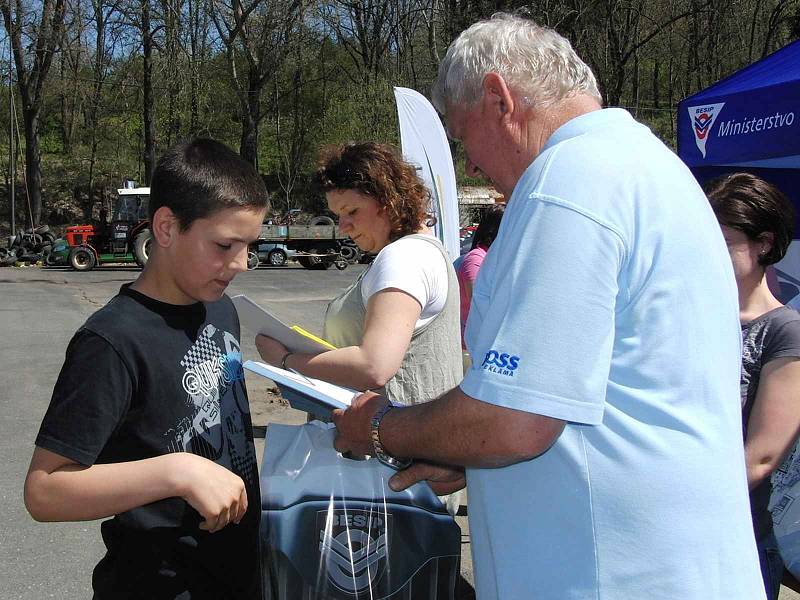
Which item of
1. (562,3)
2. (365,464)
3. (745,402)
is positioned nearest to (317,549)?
(365,464)

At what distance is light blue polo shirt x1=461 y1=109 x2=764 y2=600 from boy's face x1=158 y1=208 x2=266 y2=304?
66 cm

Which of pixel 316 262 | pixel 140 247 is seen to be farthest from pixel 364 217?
pixel 316 262

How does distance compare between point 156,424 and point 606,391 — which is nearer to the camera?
point 606,391

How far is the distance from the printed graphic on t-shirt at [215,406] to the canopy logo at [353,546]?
0.23m

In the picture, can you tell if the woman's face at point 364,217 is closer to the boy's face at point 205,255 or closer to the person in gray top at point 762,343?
the boy's face at point 205,255

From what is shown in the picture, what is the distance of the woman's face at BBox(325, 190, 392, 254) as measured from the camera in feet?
8.08

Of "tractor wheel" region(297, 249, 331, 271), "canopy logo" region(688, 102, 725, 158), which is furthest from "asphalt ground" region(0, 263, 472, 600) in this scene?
"canopy logo" region(688, 102, 725, 158)

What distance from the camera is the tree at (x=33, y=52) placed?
3039 cm

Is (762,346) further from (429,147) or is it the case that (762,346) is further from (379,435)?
(429,147)

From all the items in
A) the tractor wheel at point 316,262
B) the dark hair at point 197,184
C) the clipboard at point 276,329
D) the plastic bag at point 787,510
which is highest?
the dark hair at point 197,184

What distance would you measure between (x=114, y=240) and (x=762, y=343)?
21221mm

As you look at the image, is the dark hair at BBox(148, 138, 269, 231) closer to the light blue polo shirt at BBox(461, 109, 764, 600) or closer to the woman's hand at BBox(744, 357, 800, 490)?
the light blue polo shirt at BBox(461, 109, 764, 600)

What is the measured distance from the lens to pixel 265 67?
31.4m

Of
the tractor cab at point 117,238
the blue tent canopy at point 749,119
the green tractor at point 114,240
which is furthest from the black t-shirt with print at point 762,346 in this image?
the tractor cab at point 117,238
